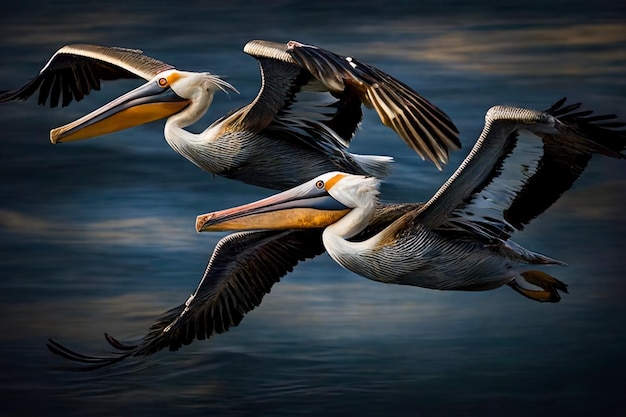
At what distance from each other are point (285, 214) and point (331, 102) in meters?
0.64

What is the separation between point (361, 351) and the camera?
8.19 m

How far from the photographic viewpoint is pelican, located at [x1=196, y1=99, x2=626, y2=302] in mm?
6504

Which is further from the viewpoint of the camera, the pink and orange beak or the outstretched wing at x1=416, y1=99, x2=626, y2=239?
the pink and orange beak

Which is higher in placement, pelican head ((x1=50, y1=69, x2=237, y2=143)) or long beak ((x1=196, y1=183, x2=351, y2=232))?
pelican head ((x1=50, y1=69, x2=237, y2=143))

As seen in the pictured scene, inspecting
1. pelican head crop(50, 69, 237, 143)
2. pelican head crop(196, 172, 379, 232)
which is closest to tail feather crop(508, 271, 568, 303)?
pelican head crop(196, 172, 379, 232)

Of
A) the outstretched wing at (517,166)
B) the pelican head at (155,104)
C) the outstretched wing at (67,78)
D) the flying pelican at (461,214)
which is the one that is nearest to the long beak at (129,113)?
the pelican head at (155,104)

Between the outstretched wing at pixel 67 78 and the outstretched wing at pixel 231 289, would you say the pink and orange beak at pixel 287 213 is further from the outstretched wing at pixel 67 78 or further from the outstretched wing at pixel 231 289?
the outstretched wing at pixel 67 78

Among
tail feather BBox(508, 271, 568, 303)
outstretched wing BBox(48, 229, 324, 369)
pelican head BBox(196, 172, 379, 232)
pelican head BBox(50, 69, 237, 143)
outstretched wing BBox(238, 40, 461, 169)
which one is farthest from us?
pelican head BBox(50, 69, 237, 143)

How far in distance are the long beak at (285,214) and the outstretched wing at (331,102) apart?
14.7 inches

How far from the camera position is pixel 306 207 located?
7.05 m

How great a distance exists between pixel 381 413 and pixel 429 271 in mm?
1434

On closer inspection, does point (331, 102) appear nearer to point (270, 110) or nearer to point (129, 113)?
point (270, 110)

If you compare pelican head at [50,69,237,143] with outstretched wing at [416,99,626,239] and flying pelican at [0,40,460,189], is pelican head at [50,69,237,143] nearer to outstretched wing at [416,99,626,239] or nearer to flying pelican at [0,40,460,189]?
flying pelican at [0,40,460,189]

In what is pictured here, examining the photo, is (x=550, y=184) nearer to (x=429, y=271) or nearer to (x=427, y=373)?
(x=429, y=271)
